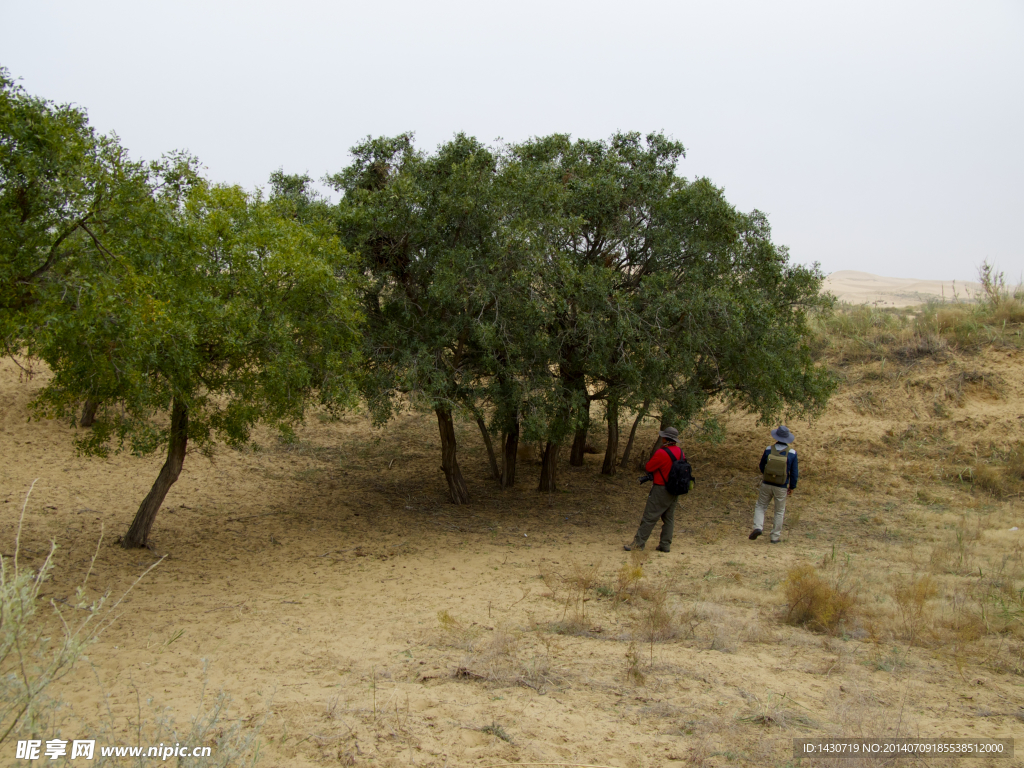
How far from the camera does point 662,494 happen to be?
31.8ft

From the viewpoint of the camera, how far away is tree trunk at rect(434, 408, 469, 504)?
1238 cm

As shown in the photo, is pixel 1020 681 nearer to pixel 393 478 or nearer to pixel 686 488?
pixel 686 488

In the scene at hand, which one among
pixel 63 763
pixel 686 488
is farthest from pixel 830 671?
pixel 63 763

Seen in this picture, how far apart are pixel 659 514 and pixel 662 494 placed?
330 mm

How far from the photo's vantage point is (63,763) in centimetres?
364

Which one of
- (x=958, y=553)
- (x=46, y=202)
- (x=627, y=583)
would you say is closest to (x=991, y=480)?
(x=958, y=553)

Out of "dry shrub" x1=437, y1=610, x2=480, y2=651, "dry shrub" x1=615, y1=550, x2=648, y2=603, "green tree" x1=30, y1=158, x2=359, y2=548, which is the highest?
"green tree" x1=30, y1=158, x2=359, y2=548

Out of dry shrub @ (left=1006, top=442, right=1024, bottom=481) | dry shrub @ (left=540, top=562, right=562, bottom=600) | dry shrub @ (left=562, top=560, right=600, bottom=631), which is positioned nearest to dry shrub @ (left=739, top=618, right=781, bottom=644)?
dry shrub @ (left=562, top=560, right=600, bottom=631)

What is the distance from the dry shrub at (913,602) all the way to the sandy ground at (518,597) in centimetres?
14

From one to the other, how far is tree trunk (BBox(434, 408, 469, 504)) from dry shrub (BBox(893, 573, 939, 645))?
23.9ft

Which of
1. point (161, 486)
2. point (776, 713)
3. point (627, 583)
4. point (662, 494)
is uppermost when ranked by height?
point (662, 494)

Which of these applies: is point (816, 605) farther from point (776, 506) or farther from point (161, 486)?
point (161, 486)

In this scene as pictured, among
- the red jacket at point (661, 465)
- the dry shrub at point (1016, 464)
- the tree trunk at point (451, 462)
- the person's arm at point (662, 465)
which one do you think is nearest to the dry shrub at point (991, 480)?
the dry shrub at point (1016, 464)

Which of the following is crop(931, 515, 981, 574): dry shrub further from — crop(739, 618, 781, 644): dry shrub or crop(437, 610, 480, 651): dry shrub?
crop(437, 610, 480, 651): dry shrub
